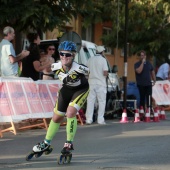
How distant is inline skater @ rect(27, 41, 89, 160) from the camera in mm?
8781

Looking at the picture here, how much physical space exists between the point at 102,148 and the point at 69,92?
1860 mm

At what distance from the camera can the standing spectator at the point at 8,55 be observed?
1291 centimetres

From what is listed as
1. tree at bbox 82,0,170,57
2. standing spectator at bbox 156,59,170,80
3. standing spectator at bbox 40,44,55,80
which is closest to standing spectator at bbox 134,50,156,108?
standing spectator at bbox 40,44,55,80

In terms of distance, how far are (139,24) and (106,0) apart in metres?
1.84

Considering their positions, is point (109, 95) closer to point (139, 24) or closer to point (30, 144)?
point (30, 144)

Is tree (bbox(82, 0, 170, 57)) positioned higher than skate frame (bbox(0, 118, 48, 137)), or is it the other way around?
tree (bbox(82, 0, 170, 57))

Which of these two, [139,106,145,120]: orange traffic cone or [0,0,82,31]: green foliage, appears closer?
[0,0,82,31]: green foliage

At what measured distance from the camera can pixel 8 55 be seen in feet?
42.5

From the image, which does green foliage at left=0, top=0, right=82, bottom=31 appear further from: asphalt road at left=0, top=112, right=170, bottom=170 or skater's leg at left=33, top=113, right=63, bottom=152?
skater's leg at left=33, top=113, right=63, bottom=152

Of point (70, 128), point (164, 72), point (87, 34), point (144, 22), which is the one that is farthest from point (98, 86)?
point (87, 34)

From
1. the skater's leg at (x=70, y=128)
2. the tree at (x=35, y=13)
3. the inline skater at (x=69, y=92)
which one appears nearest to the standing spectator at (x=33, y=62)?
the tree at (x=35, y=13)

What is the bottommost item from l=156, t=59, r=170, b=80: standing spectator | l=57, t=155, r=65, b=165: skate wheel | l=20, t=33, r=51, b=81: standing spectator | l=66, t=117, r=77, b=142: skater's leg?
l=57, t=155, r=65, b=165: skate wheel

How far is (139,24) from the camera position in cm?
2586

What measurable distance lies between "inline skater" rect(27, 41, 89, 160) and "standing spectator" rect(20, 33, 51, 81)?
17.1ft
